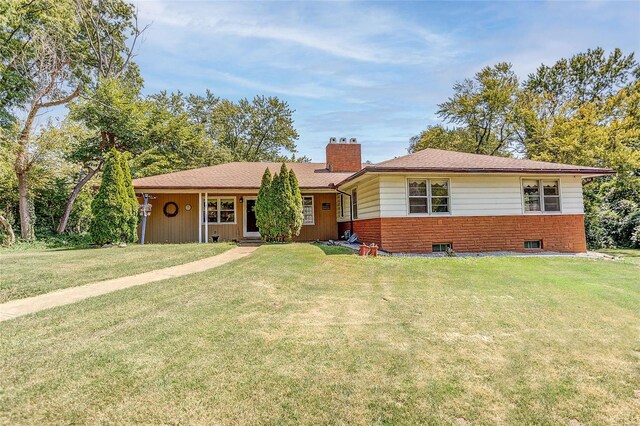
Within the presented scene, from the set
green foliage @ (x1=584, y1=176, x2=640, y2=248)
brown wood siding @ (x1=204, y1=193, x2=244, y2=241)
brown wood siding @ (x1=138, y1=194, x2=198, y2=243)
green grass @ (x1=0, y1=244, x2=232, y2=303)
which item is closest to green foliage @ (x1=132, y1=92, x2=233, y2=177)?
brown wood siding @ (x1=138, y1=194, x2=198, y2=243)

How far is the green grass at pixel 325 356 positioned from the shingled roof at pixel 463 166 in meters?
4.99

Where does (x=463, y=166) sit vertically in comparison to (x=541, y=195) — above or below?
above

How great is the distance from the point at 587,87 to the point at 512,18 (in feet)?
70.7

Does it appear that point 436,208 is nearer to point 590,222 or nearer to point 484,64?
point 590,222

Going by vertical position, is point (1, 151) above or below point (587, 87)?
below

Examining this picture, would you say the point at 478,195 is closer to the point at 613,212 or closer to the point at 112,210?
the point at 613,212

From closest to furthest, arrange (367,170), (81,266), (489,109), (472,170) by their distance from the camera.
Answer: (81,266) < (367,170) < (472,170) < (489,109)

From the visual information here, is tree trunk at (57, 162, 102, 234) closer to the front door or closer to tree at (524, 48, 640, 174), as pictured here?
the front door

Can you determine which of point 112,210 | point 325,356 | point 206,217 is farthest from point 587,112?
point 112,210

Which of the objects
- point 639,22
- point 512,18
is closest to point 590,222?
point 639,22

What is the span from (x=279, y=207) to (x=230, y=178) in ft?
13.5

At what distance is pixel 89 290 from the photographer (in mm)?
5926

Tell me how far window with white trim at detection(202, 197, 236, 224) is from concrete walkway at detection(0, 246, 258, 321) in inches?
265

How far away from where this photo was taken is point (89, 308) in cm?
482
